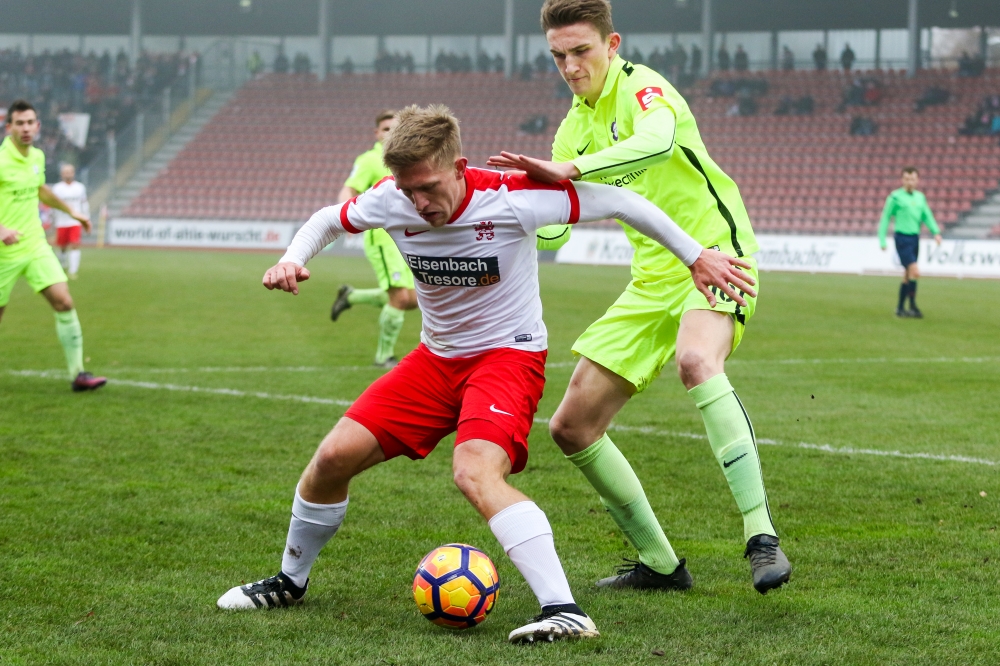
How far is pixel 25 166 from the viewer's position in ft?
30.5

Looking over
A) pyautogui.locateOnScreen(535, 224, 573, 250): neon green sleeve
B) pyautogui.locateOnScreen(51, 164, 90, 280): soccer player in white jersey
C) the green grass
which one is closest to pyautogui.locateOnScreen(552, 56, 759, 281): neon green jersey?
pyautogui.locateOnScreen(535, 224, 573, 250): neon green sleeve

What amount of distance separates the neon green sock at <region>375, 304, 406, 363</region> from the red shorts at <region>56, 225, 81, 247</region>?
43.7 feet

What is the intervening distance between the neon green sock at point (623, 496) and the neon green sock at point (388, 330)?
21.1 feet

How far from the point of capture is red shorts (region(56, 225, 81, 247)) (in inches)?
871

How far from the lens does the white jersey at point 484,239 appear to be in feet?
12.4

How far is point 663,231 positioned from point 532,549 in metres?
1.15

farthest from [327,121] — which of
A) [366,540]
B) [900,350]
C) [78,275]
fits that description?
[366,540]

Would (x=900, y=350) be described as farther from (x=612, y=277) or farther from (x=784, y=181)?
(x=784, y=181)

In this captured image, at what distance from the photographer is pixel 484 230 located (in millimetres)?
3762

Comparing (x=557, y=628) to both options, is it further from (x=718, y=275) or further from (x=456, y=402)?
(x=718, y=275)

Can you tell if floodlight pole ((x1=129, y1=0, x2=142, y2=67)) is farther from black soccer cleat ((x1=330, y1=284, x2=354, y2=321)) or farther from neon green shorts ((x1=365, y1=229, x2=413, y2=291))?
neon green shorts ((x1=365, y1=229, x2=413, y2=291))

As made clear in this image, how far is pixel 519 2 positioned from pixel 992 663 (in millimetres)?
42860

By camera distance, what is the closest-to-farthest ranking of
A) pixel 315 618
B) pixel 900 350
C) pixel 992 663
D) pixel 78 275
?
pixel 992 663
pixel 315 618
pixel 900 350
pixel 78 275

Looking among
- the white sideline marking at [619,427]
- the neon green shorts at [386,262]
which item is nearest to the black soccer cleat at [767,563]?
the white sideline marking at [619,427]
